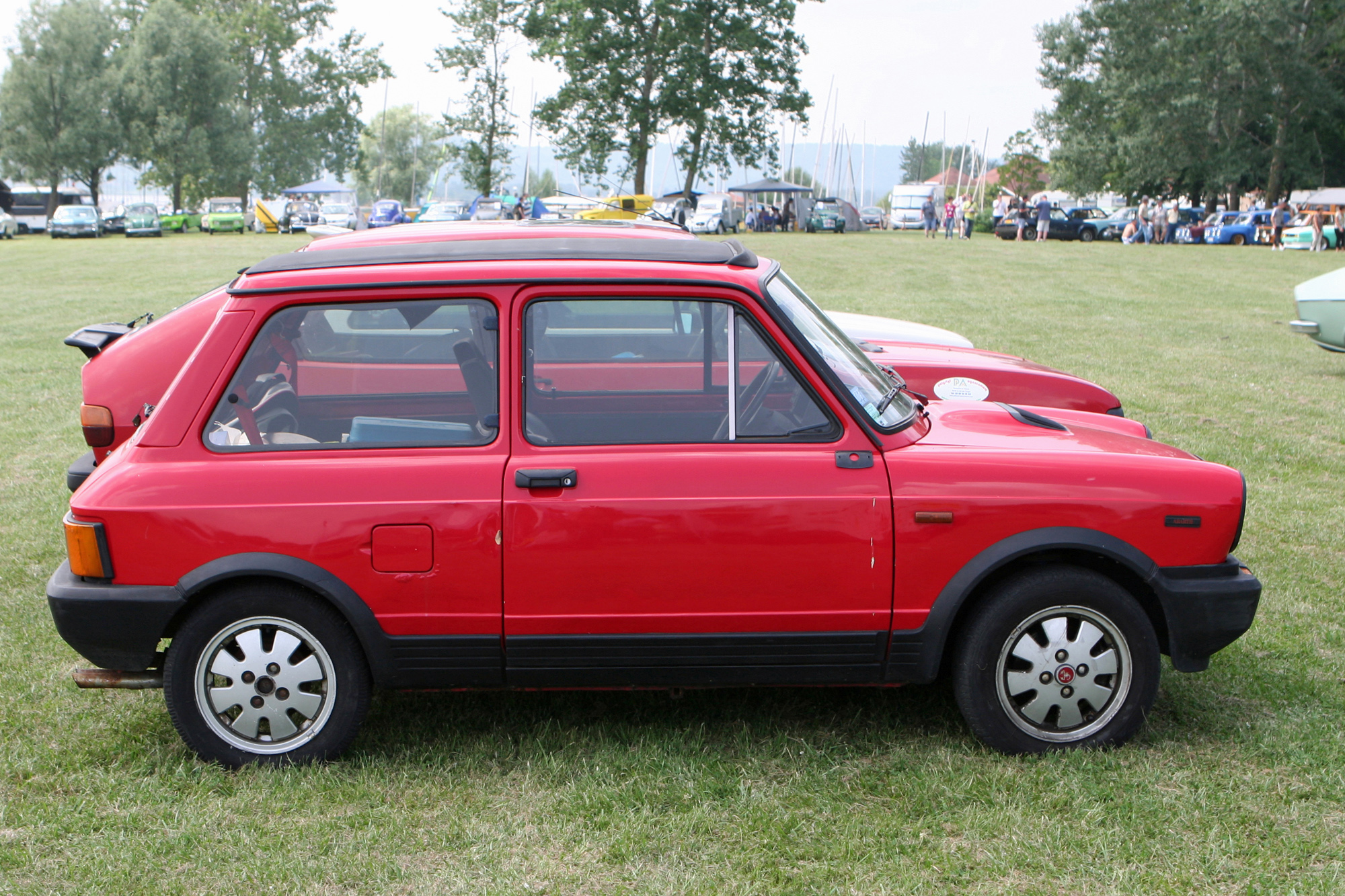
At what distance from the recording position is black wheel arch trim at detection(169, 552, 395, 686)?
346 centimetres

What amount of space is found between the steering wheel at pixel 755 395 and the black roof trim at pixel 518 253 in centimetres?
39

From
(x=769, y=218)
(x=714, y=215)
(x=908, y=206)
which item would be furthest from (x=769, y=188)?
(x=908, y=206)

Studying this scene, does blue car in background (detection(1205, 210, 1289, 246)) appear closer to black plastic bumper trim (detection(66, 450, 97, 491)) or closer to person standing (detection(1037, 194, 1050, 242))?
person standing (detection(1037, 194, 1050, 242))

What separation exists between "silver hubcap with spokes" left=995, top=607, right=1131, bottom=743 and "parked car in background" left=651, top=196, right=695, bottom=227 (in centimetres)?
3551

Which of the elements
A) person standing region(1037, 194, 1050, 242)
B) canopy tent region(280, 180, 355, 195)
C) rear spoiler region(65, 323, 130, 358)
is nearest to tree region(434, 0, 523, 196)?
canopy tent region(280, 180, 355, 195)

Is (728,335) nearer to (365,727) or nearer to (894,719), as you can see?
(894,719)

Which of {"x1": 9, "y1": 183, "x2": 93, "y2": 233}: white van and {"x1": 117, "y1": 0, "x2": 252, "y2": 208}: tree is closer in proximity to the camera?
{"x1": 9, "y1": 183, "x2": 93, "y2": 233}: white van

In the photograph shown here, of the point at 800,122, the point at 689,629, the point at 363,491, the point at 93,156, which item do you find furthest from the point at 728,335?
the point at 93,156

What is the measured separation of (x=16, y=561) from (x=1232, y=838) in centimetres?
576

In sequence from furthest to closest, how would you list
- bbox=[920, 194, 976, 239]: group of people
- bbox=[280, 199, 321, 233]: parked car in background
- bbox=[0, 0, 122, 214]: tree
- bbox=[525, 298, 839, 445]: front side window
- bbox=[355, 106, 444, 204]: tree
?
bbox=[355, 106, 444, 204]: tree, bbox=[0, 0, 122, 214]: tree, bbox=[280, 199, 321, 233]: parked car in background, bbox=[920, 194, 976, 239]: group of people, bbox=[525, 298, 839, 445]: front side window

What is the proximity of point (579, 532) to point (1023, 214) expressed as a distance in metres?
41.7

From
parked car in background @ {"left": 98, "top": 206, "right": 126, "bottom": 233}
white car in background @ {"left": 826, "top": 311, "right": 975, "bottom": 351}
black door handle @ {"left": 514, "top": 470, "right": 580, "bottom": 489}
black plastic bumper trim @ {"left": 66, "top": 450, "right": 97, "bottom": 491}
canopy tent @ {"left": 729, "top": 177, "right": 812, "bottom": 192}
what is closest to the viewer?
black door handle @ {"left": 514, "top": 470, "right": 580, "bottom": 489}

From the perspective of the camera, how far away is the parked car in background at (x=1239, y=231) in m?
42.6

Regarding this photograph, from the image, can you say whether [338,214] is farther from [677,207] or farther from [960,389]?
[960,389]
